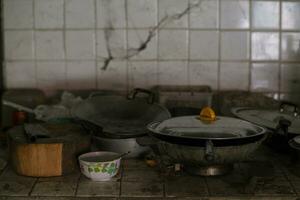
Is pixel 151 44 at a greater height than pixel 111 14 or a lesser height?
lesser

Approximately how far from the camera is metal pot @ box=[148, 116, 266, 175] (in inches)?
40.3

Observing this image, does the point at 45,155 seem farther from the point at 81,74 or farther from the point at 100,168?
the point at 81,74

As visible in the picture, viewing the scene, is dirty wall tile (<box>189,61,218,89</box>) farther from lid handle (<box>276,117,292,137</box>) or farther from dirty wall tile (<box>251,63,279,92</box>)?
lid handle (<box>276,117,292,137</box>)

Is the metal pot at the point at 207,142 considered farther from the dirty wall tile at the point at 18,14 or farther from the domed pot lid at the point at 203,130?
the dirty wall tile at the point at 18,14

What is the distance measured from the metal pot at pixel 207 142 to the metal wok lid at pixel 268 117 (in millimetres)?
149

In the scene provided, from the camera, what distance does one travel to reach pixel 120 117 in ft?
4.69

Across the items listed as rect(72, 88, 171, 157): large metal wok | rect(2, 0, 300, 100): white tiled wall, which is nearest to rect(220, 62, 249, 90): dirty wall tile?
rect(2, 0, 300, 100): white tiled wall

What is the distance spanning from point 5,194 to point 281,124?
0.72 metres

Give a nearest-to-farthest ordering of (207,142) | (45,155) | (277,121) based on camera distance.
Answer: (207,142) < (45,155) < (277,121)

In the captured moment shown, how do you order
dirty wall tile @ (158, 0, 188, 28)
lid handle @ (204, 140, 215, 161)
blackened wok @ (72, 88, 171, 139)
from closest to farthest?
1. lid handle @ (204, 140, 215, 161)
2. blackened wok @ (72, 88, 171, 139)
3. dirty wall tile @ (158, 0, 188, 28)

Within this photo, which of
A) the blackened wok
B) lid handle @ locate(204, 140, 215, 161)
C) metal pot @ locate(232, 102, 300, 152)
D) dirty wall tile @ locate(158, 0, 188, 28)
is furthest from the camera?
dirty wall tile @ locate(158, 0, 188, 28)

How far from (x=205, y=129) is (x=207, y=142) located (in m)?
0.09

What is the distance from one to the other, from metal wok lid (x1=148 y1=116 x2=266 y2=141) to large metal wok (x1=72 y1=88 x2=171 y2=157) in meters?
0.11

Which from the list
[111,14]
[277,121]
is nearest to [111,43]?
[111,14]
